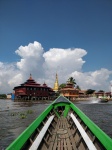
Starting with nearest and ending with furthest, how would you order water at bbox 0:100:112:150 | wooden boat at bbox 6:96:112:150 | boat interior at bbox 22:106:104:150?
1. wooden boat at bbox 6:96:112:150
2. boat interior at bbox 22:106:104:150
3. water at bbox 0:100:112:150

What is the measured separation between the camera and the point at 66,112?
33.7ft

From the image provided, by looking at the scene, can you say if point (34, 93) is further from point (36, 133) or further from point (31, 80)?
point (36, 133)

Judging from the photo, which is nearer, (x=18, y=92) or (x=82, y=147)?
(x=82, y=147)

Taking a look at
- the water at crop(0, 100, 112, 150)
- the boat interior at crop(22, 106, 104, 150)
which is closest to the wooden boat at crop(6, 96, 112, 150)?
the boat interior at crop(22, 106, 104, 150)

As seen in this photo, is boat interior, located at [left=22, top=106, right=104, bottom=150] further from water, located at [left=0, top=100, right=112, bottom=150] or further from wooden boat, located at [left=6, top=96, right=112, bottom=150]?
water, located at [left=0, top=100, right=112, bottom=150]

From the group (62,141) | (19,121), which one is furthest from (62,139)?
(19,121)

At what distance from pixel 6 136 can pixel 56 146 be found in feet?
18.3

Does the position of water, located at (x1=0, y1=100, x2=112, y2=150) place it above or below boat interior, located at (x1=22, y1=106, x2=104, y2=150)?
below

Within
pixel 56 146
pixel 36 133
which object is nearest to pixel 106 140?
pixel 56 146

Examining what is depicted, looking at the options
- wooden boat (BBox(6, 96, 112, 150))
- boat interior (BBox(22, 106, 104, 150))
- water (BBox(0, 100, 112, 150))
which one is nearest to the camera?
wooden boat (BBox(6, 96, 112, 150))

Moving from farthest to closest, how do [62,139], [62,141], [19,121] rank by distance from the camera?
[19,121] < [62,139] < [62,141]

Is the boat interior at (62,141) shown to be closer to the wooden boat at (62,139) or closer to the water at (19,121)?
the wooden boat at (62,139)

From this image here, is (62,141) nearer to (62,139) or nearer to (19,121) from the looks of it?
(62,139)

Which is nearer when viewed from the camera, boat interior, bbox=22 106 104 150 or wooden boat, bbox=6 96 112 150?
wooden boat, bbox=6 96 112 150
